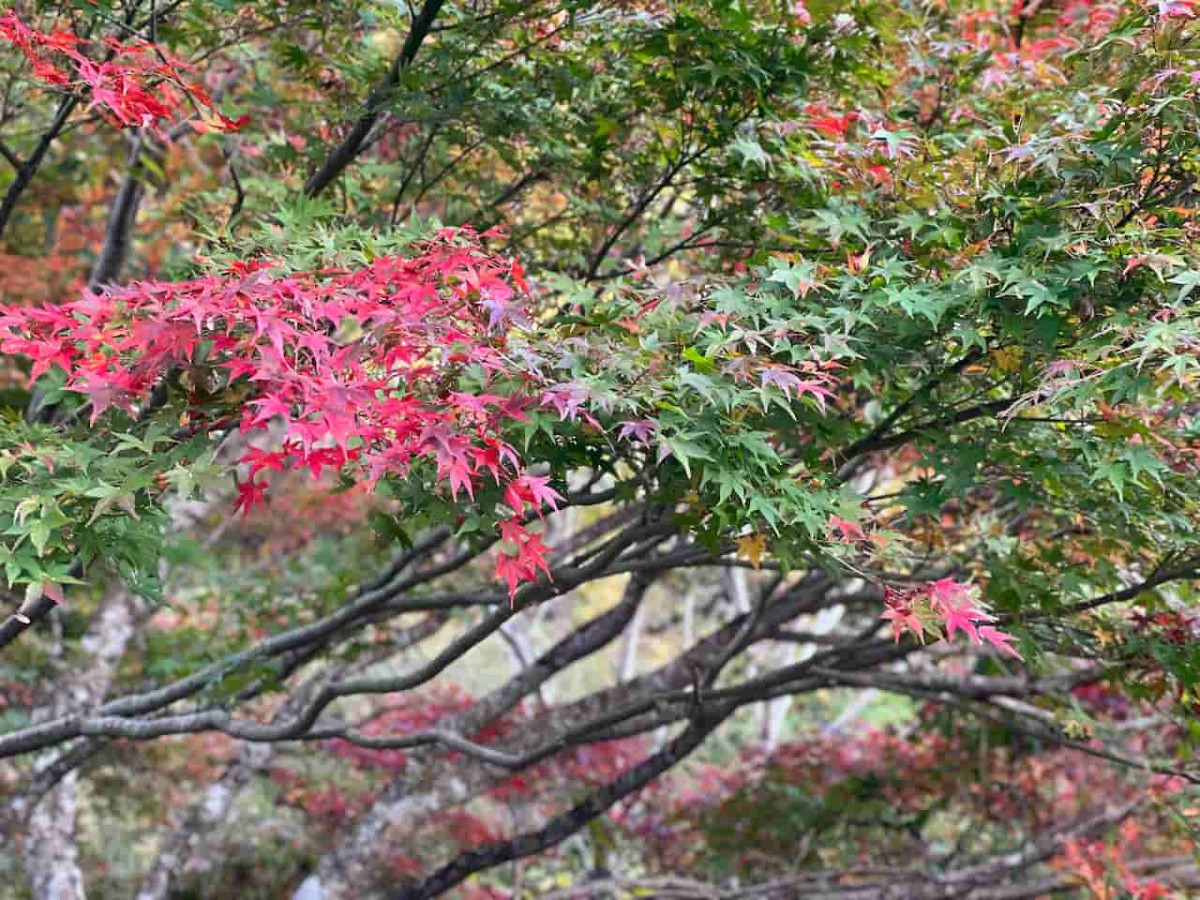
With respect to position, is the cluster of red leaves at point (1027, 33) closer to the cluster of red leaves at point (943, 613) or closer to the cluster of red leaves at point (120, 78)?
the cluster of red leaves at point (943, 613)

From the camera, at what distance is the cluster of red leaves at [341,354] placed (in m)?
2.27

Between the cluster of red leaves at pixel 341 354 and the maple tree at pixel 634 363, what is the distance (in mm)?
14

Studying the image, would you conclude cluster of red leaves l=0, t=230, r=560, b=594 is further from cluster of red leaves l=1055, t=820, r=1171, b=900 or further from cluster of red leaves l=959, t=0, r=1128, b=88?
cluster of red leaves l=1055, t=820, r=1171, b=900

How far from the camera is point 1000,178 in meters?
2.96

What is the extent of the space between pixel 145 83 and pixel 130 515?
143 cm

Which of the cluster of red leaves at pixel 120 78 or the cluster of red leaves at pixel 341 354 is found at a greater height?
the cluster of red leaves at pixel 120 78

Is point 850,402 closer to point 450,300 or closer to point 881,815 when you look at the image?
point 450,300

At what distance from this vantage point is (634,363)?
8.45ft

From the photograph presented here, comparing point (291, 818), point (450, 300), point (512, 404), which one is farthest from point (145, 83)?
point (291, 818)

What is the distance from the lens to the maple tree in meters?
2.49

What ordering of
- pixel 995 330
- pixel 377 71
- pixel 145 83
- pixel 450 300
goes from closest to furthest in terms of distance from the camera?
pixel 450 300 → pixel 995 330 → pixel 145 83 → pixel 377 71

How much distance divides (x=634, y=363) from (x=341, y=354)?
66cm

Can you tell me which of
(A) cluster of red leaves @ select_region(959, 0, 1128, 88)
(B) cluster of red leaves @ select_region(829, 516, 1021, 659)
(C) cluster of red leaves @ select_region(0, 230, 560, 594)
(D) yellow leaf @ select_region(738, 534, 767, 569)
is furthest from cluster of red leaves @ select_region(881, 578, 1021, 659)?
(A) cluster of red leaves @ select_region(959, 0, 1128, 88)

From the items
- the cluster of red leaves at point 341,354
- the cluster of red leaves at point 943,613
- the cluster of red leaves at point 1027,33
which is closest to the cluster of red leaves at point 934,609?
the cluster of red leaves at point 943,613
